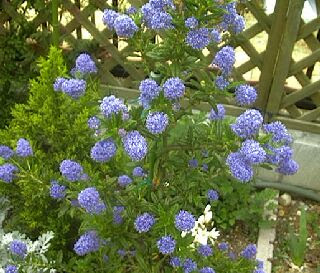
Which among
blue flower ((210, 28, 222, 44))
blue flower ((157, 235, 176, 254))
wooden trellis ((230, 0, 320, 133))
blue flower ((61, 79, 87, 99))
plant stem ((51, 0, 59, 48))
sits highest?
wooden trellis ((230, 0, 320, 133))

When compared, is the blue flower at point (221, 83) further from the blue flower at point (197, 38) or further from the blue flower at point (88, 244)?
the blue flower at point (88, 244)

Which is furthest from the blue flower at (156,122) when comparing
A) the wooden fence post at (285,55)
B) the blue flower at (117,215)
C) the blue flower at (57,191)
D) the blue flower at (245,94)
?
the wooden fence post at (285,55)

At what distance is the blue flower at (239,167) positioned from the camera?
65.3 inches

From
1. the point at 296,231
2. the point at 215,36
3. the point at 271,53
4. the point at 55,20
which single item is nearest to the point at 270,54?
the point at 271,53

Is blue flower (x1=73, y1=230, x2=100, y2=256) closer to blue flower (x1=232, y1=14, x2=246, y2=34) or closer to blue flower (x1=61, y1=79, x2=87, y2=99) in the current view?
blue flower (x1=61, y1=79, x2=87, y2=99)

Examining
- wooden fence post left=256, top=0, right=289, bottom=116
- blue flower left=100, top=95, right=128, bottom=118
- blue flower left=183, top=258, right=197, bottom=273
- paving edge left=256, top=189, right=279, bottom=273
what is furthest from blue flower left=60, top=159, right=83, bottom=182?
wooden fence post left=256, top=0, right=289, bottom=116

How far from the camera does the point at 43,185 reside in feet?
7.35

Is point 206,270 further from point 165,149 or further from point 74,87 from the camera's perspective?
point 74,87

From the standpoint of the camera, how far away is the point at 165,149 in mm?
1943

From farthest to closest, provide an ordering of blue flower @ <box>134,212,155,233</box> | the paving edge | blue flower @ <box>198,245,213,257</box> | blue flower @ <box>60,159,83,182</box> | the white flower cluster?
1. the paving edge
2. the white flower cluster
3. blue flower @ <box>198,245,213,257</box>
4. blue flower @ <box>60,159,83,182</box>
5. blue flower @ <box>134,212,155,233</box>

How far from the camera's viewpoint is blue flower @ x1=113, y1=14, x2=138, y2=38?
5.37 ft

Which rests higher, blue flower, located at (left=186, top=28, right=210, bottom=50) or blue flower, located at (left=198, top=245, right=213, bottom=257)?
blue flower, located at (left=186, top=28, right=210, bottom=50)

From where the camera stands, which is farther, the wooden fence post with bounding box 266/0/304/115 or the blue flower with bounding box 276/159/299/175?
the wooden fence post with bounding box 266/0/304/115

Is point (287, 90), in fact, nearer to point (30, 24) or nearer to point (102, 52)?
point (102, 52)
